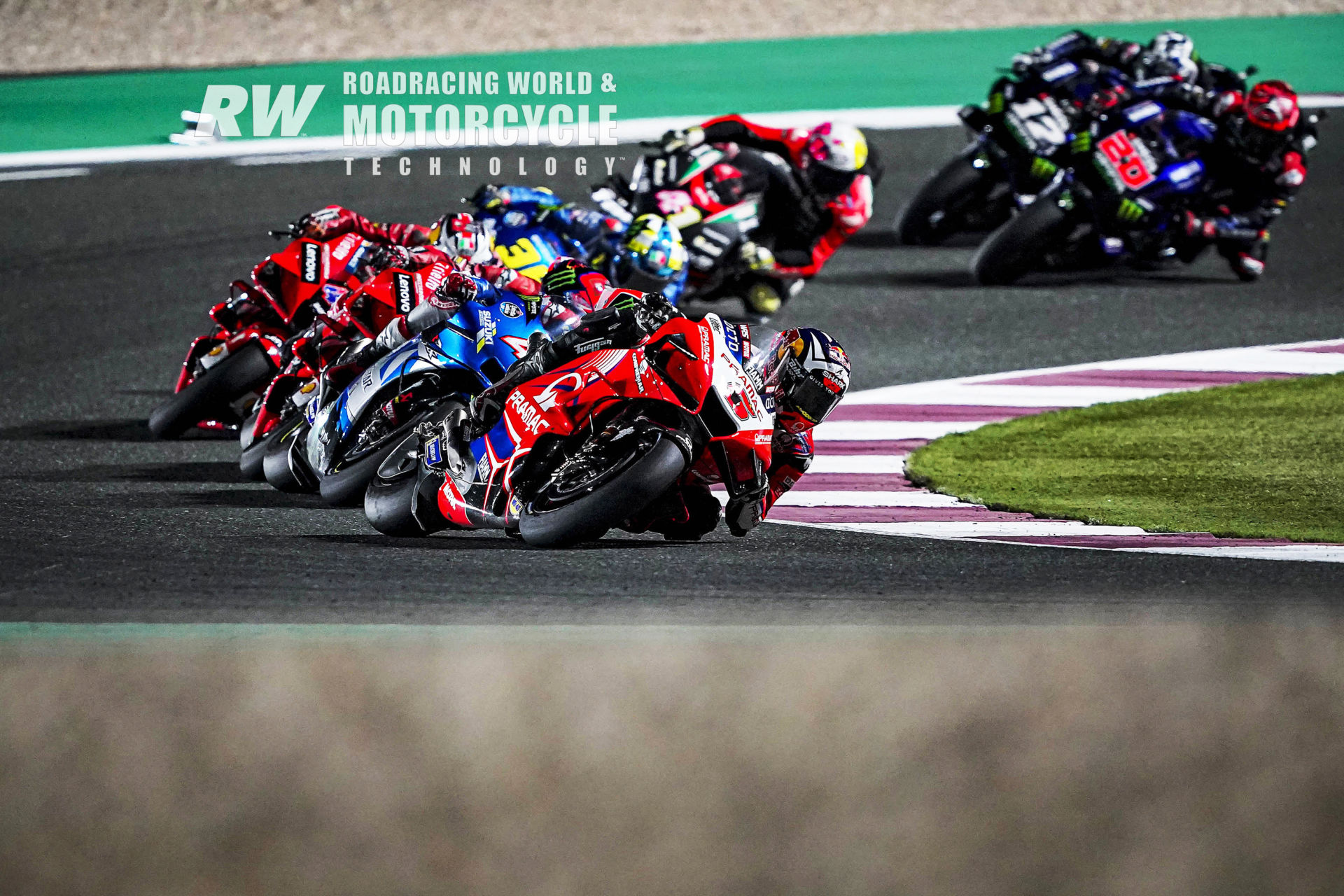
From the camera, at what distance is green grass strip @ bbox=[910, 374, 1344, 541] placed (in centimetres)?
832

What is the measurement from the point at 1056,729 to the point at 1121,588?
63.0 inches

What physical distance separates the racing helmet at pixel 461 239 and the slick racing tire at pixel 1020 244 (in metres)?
5.13

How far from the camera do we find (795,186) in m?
13.9

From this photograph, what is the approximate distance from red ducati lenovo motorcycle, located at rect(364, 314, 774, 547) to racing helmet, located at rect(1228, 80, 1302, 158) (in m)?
8.10

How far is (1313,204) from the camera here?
17359 mm

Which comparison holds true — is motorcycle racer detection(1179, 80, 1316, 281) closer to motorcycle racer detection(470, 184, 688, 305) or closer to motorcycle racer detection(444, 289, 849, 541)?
motorcycle racer detection(470, 184, 688, 305)

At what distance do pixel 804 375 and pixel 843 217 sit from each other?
6855 millimetres

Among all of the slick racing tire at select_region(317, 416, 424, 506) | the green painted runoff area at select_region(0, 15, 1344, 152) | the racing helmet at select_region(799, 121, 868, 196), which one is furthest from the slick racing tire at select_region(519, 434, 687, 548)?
the green painted runoff area at select_region(0, 15, 1344, 152)

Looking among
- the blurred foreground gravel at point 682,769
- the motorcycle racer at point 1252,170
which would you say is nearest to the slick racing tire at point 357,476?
the blurred foreground gravel at point 682,769

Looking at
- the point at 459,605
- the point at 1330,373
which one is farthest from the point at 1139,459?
the point at 459,605

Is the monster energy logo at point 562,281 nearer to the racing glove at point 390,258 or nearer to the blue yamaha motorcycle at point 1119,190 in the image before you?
the racing glove at point 390,258

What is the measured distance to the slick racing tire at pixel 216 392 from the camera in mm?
10266

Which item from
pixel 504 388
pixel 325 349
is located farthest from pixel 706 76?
pixel 504 388

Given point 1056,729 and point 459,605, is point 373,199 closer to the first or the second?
point 459,605
